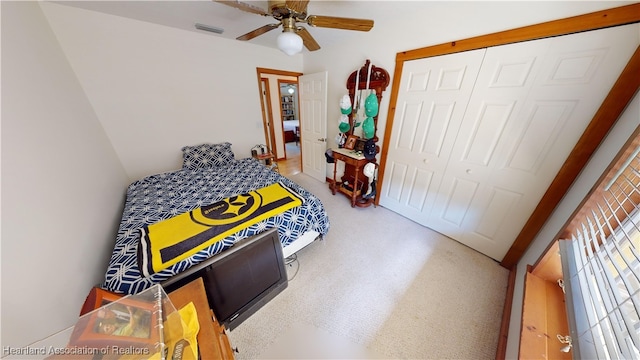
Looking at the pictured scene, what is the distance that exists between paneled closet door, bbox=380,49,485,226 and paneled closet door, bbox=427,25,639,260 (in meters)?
0.09

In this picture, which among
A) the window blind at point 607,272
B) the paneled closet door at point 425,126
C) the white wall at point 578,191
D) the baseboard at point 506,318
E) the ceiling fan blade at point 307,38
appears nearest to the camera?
the window blind at point 607,272

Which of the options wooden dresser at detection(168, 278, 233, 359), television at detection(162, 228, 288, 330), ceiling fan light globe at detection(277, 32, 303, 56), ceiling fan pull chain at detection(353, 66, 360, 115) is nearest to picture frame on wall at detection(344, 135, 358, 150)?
ceiling fan pull chain at detection(353, 66, 360, 115)

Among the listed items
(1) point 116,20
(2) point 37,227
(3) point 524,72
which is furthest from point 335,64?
(2) point 37,227

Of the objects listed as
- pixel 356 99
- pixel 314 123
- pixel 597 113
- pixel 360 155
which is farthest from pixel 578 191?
pixel 314 123

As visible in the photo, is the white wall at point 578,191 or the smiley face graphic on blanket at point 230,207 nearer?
the white wall at point 578,191

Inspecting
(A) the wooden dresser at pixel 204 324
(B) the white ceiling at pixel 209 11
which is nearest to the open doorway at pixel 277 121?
(B) the white ceiling at pixel 209 11

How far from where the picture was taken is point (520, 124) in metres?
1.38

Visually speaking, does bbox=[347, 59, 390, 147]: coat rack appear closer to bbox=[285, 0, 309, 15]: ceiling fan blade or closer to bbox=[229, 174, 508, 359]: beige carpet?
bbox=[285, 0, 309, 15]: ceiling fan blade

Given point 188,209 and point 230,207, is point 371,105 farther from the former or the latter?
point 188,209

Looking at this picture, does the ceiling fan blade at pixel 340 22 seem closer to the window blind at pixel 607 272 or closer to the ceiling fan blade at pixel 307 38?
the ceiling fan blade at pixel 307 38

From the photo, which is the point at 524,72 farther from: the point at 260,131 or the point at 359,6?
the point at 260,131

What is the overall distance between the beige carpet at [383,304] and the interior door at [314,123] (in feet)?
5.32

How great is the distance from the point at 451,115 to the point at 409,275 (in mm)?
1544

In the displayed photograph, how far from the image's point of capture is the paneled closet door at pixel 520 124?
1.10 meters
